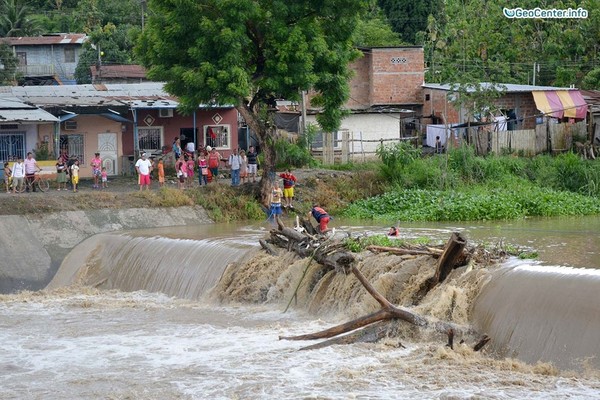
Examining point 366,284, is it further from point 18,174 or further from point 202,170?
point 18,174

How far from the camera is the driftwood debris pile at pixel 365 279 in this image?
15.7m

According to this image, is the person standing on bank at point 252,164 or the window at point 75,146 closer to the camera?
the person standing on bank at point 252,164

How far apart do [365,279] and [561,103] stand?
28738 millimetres

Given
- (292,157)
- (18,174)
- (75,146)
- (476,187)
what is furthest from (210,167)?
(476,187)

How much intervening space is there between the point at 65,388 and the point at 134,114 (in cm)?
2338

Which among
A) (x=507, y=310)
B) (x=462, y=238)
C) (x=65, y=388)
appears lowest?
(x=65, y=388)

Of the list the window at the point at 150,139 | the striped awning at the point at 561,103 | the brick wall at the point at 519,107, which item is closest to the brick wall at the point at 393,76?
the brick wall at the point at 519,107

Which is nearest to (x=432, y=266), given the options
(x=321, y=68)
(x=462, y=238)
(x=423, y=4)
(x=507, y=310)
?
(x=462, y=238)

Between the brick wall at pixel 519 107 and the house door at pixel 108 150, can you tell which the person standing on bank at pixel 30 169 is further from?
the brick wall at pixel 519 107

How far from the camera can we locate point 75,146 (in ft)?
121

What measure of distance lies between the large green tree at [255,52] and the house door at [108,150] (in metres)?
6.47

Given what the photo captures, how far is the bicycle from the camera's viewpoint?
31870 millimetres

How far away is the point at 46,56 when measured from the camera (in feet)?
198

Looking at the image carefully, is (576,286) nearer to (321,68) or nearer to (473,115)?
(321,68)
